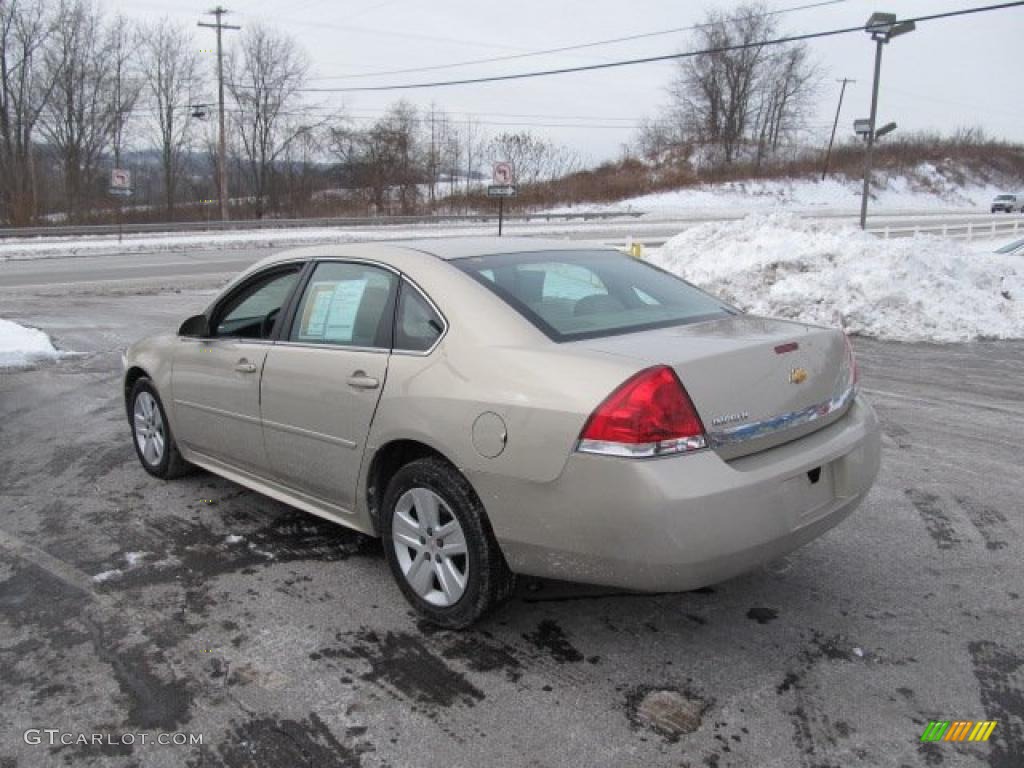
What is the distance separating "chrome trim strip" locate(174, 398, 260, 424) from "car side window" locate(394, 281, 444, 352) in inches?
43.3

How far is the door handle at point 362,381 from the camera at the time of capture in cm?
355

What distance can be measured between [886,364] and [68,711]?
8619 mm

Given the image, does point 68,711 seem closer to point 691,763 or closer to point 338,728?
point 338,728

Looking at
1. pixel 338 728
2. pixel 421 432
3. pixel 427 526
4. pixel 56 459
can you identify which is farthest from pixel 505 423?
pixel 56 459


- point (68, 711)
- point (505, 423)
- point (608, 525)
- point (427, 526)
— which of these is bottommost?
point (68, 711)

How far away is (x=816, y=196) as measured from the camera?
6262 cm

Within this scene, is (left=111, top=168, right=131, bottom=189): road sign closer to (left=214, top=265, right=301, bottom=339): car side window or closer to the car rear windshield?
(left=214, top=265, right=301, bottom=339): car side window

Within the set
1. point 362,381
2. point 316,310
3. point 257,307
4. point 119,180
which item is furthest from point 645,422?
point 119,180

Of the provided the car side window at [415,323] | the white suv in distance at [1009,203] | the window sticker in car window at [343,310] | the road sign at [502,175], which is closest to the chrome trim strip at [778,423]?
the car side window at [415,323]

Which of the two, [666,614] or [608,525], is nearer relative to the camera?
[608,525]

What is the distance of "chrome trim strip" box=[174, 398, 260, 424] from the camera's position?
4297 mm

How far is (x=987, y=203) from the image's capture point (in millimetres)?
70250

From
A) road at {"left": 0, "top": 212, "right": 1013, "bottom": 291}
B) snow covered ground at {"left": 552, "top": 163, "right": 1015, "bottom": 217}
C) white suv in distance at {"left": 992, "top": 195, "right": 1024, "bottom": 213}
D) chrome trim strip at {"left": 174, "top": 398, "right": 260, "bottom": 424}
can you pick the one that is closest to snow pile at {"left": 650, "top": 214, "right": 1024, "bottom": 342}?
road at {"left": 0, "top": 212, "right": 1013, "bottom": 291}

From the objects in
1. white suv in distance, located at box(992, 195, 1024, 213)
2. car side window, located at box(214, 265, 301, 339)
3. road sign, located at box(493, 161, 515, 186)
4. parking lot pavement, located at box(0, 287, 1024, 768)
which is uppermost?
white suv in distance, located at box(992, 195, 1024, 213)
